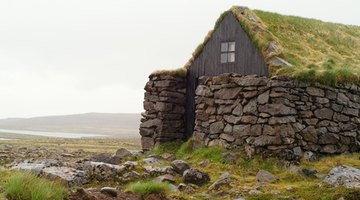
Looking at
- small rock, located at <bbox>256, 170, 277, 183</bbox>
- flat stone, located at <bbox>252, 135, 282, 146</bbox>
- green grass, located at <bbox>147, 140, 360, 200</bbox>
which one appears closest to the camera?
green grass, located at <bbox>147, 140, 360, 200</bbox>

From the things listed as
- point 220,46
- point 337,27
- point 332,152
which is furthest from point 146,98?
point 337,27

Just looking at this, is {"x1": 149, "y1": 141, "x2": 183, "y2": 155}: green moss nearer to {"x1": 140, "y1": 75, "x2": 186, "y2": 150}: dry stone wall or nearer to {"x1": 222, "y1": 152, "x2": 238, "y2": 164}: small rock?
{"x1": 140, "y1": 75, "x2": 186, "y2": 150}: dry stone wall

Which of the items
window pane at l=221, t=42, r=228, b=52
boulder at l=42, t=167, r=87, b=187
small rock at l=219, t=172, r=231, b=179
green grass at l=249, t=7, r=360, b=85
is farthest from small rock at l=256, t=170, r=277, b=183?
window pane at l=221, t=42, r=228, b=52

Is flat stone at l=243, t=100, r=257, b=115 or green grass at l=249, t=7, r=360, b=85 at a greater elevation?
green grass at l=249, t=7, r=360, b=85

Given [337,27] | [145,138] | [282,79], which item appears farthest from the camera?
[337,27]

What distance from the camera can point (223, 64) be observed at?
20.5 m

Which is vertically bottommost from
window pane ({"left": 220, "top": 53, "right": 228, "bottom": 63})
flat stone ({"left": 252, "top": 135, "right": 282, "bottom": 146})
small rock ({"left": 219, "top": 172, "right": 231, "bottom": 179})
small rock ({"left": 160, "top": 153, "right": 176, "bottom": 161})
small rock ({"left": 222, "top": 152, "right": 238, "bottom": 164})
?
small rock ({"left": 219, "top": 172, "right": 231, "bottom": 179})

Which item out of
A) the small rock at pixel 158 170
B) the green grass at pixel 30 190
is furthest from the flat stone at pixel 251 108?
the green grass at pixel 30 190

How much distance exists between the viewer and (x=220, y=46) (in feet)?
68.4

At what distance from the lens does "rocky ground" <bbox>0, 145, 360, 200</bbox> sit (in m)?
11.7

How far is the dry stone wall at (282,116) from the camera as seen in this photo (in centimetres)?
1686

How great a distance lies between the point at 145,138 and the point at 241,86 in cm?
645

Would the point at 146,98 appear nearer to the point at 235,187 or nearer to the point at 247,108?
the point at 247,108

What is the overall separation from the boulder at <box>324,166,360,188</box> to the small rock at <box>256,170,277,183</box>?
1.70 meters
